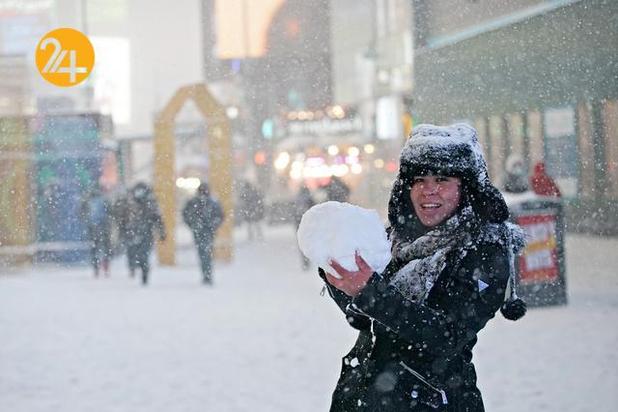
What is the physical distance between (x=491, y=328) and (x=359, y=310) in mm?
5528

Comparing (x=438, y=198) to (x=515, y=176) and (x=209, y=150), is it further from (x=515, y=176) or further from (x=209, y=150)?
(x=515, y=176)

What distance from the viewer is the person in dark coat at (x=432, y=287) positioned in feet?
8.02

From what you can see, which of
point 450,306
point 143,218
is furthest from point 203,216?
point 450,306

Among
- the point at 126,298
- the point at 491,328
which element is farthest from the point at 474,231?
the point at 126,298

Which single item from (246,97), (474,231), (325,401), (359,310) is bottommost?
(325,401)

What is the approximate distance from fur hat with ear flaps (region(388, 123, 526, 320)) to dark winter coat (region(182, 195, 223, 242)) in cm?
337

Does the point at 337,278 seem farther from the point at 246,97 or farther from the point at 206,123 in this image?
the point at 206,123

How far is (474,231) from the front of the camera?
2590 mm

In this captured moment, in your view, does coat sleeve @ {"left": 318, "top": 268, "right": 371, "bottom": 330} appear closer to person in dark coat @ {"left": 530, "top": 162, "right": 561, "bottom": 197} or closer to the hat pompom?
the hat pompom

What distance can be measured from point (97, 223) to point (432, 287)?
12.2 feet

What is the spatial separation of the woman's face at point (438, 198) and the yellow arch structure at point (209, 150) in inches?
119

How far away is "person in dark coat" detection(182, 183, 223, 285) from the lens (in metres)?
6.65

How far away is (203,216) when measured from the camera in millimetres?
7172

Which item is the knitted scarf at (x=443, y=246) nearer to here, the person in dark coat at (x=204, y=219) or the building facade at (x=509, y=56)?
the building facade at (x=509, y=56)
